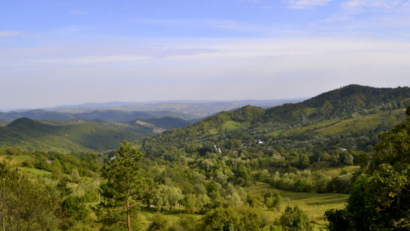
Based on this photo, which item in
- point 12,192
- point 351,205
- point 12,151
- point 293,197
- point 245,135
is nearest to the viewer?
point 351,205

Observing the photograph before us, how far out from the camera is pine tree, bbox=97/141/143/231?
20.5m

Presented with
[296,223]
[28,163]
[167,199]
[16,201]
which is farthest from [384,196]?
[28,163]

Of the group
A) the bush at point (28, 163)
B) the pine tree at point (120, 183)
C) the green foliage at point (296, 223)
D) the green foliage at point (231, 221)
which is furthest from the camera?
the bush at point (28, 163)

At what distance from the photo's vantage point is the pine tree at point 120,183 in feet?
67.3

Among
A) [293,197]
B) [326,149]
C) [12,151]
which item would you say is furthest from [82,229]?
[326,149]

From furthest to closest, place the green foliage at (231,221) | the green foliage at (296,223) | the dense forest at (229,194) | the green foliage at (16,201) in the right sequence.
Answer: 1. the green foliage at (231,221)
2. the green foliage at (296,223)
3. the green foliage at (16,201)
4. the dense forest at (229,194)

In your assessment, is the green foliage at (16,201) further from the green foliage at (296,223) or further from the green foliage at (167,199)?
the green foliage at (167,199)

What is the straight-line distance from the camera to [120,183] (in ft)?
67.7

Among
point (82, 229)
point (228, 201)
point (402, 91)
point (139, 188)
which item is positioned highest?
point (402, 91)

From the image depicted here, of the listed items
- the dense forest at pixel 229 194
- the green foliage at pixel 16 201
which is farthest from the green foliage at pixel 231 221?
the green foliage at pixel 16 201

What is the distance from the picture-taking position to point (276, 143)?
134m

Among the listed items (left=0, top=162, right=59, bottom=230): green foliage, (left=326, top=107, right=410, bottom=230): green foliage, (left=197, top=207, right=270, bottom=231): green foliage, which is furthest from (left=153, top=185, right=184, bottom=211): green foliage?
(left=326, top=107, right=410, bottom=230): green foliage

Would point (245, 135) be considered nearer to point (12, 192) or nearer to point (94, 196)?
point (94, 196)

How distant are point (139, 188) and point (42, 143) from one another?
210270 mm
